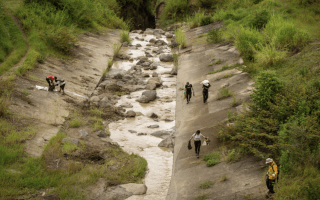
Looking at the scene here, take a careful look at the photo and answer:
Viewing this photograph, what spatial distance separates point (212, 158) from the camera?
9.63 m

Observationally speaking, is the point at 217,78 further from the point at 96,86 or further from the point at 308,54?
the point at 96,86

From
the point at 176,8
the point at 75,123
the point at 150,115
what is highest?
the point at 176,8

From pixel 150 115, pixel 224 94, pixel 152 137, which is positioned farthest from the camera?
pixel 150 115

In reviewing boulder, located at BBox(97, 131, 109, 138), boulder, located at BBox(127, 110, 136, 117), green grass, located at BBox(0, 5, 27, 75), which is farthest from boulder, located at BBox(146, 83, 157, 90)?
green grass, located at BBox(0, 5, 27, 75)

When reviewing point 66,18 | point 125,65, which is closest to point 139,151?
point 125,65

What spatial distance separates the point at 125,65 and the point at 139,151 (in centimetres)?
1372

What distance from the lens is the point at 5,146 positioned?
29.2 feet

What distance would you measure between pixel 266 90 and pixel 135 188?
5.87 meters

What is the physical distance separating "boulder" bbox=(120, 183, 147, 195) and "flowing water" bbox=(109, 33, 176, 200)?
0.14 meters

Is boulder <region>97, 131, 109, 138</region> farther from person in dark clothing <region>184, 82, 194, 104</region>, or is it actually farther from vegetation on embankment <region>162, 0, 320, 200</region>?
vegetation on embankment <region>162, 0, 320, 200</region>

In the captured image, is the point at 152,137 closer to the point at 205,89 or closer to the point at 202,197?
the point at 205,89

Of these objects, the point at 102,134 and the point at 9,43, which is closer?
the point at 102,134

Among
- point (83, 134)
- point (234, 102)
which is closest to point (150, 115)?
point (83, 134)

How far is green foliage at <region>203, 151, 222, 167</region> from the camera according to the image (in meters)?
9.38
